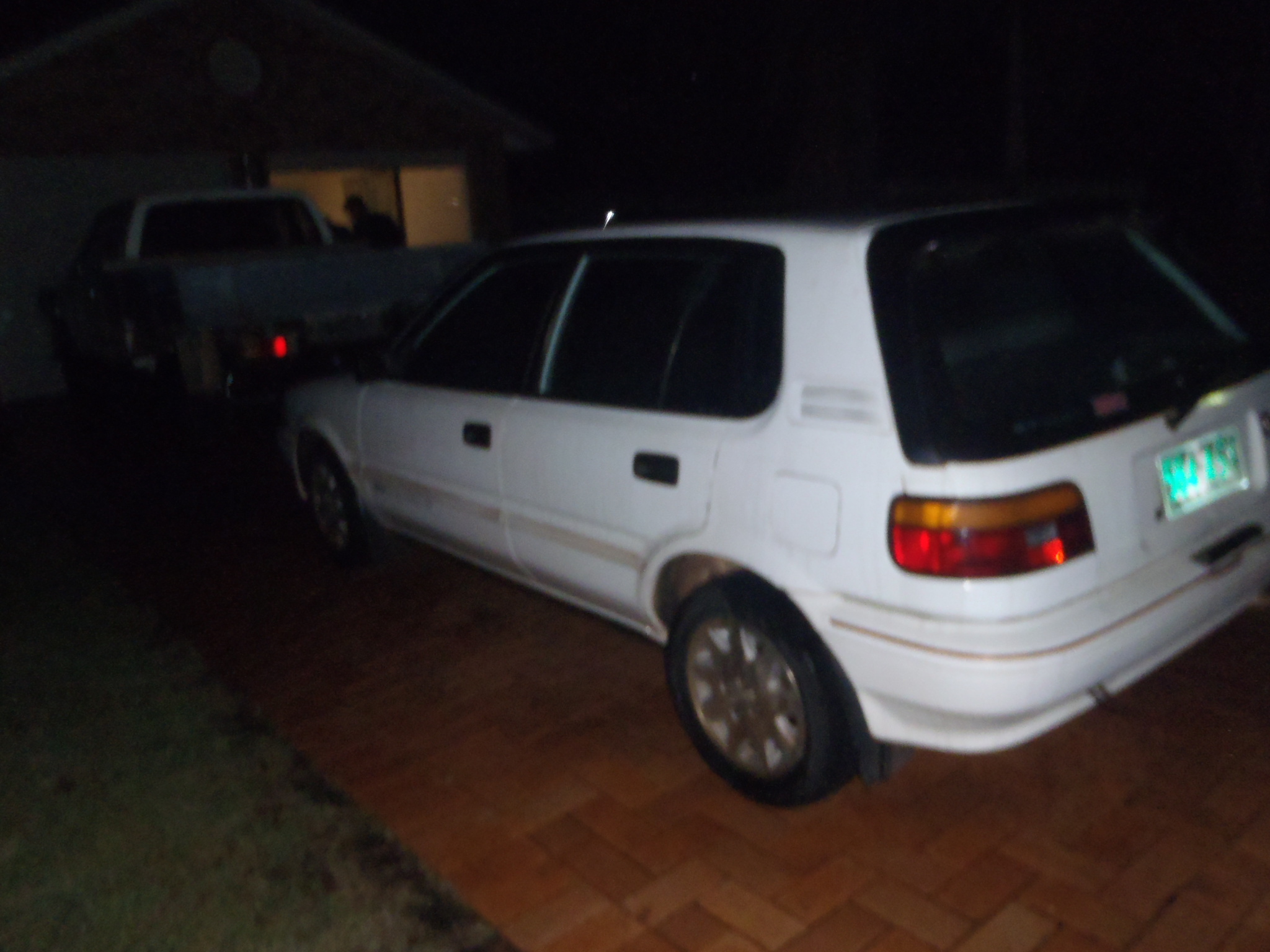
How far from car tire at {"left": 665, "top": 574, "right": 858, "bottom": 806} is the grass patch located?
0.89 metres

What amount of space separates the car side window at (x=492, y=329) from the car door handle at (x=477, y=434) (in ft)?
0.45

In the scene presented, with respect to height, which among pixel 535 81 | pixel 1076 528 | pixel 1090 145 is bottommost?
pixel 1076 528

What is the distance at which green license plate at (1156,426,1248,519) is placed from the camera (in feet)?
9.25

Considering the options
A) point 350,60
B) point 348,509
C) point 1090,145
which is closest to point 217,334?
point 348,509

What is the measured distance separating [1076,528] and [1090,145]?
82.4 feet

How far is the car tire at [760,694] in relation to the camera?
295 cm

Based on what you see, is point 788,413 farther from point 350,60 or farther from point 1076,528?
point 350,60

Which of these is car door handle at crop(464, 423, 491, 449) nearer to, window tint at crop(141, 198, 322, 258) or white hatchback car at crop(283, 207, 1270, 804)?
white hatchback car at crop(283, 207, 1270, 804)

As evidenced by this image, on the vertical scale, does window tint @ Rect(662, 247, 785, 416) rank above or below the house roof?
below

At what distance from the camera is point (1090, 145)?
24.7 meters

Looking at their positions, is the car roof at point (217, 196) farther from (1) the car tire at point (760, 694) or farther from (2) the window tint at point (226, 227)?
(1) the car tire at point (760, 694)

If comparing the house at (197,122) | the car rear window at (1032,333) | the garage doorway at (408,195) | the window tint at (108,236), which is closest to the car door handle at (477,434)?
the car rear window at (1032,333)

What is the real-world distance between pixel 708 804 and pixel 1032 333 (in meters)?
1.69

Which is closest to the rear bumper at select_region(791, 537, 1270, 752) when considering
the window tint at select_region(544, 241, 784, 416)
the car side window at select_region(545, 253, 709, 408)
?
the window tint at select_region(544, 241, 784, 416)
